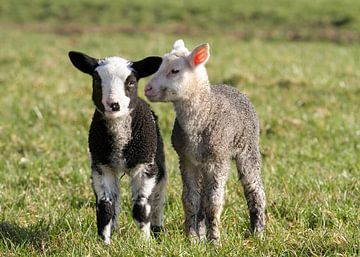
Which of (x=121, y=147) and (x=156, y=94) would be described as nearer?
(x=156, y=94)

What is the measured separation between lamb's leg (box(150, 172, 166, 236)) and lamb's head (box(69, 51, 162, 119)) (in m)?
→ 0.89

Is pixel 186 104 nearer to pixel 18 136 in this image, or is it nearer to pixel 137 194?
pixel 137 194

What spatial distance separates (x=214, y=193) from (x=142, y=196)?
24.1 inches

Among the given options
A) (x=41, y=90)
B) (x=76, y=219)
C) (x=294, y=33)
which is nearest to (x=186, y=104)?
(x=76, y=219)

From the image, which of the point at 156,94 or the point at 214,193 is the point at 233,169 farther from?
the point at 156,94

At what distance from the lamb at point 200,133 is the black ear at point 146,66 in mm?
97

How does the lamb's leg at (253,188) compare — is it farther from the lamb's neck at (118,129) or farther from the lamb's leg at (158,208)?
the lamb's neck at (118,129)

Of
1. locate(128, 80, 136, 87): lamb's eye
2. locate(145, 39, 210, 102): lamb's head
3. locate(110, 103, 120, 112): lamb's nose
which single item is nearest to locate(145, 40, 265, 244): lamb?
locate(145, 39, 210, 102): lamb's head

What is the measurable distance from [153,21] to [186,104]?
32.6 metres

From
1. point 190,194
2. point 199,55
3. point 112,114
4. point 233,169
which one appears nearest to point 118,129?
point 112,114

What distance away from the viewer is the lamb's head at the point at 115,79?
5543 mm

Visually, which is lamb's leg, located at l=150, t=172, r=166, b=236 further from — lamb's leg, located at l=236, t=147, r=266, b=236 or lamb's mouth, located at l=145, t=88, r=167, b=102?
lamb's mouth, located at l=145, t=88, r=167, b=102

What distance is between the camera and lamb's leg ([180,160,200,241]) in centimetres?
598

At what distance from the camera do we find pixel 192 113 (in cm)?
583
